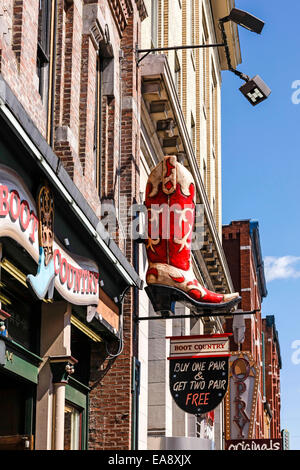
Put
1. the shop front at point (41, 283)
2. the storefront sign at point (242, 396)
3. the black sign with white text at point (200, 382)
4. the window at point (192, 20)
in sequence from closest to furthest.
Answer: the shop front at point (41, 283), the black sign with white text at point (200, 382), the window at point (192, 20), the storefront sign at point (242, 396)

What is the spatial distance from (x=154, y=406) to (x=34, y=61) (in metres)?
9.96

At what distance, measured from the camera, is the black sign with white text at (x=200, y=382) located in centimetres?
1712

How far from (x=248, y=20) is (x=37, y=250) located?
8591 millimetres

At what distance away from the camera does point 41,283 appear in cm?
1044

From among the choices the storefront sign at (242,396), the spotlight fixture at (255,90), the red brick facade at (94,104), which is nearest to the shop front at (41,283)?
the red brick facade at (94,104)

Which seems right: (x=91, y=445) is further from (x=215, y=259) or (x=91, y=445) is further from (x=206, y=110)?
(x=206, y=110)

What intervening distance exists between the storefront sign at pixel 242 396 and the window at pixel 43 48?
2290cm

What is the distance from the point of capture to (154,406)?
19094 millimetres

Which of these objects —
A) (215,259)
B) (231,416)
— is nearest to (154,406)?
(215,259)

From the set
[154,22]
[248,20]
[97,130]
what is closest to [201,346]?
[97,130]

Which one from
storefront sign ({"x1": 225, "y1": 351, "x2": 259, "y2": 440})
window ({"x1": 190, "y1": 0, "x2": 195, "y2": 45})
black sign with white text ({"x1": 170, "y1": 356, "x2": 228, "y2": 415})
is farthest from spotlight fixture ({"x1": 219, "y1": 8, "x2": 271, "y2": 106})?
storefront sign ({"x1": 225, "y1": 351, "x2": 259, "y2": 440})

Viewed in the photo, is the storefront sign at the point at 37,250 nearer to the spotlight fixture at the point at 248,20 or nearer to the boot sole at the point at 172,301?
the boot sole at the point at 172,301

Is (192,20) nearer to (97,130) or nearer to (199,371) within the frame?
(97,130)
